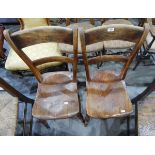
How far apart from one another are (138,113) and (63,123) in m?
0.60

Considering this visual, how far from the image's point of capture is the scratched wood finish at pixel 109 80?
123 cm

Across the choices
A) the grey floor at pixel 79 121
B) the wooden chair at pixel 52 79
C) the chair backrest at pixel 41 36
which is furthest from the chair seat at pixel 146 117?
the chair backrest at pixel 41 36

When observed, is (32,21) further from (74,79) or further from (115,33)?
(115,33)

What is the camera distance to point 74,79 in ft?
4.99

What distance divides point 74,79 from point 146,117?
596 millimetres

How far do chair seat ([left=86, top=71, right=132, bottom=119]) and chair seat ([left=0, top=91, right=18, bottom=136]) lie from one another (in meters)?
0.48

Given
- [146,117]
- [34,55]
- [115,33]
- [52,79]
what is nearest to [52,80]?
[52,79]

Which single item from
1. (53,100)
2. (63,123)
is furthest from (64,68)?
(53,100)

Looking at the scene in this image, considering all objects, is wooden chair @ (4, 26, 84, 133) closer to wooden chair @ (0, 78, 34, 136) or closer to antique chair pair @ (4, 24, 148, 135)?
antique chair pair @ (4, 24, 148, 135)

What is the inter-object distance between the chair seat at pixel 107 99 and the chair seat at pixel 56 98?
0.33ft

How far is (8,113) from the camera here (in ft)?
4.74

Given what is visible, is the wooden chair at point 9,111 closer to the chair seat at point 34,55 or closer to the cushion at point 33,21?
the chair seat at point 34,55

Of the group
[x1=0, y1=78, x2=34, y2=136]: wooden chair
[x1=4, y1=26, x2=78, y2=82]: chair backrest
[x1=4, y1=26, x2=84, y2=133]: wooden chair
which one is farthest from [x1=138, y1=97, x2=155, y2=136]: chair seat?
[x1=0, y1=78, x2=34, y2=136]: wooden chair
